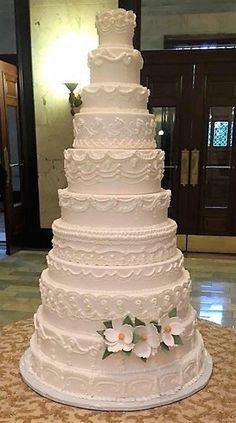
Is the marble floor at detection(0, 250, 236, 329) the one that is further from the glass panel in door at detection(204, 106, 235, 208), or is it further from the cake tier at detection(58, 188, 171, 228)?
the cake tier at detection(58, 188, 171, 228)

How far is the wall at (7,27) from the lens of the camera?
616 cm

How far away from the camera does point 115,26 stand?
2.22m

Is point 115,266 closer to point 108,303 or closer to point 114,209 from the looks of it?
point 108,303

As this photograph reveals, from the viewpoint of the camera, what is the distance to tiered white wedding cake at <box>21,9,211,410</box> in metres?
2.13

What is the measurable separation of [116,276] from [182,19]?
413cm

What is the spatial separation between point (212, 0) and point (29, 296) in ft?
13.1

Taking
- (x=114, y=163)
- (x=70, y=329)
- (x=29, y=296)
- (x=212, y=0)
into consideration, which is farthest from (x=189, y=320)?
(x=212, y=0)

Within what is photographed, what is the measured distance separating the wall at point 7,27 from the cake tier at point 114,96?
4.58m

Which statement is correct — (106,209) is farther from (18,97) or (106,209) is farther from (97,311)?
(18,97)

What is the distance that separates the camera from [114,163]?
7.08 ft

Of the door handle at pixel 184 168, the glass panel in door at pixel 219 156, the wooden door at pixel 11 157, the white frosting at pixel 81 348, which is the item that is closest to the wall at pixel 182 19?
the glass panel in door at pixel 219 156

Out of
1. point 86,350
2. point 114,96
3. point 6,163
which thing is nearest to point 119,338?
point 86,350

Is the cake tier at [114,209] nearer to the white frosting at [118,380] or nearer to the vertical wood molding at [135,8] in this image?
the white frosting at [118,380]

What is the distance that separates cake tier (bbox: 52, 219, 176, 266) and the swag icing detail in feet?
0.98
